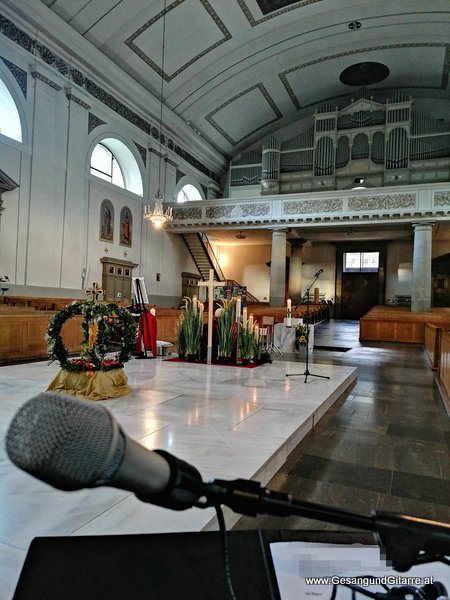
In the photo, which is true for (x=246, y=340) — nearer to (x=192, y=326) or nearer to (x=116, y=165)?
(x=192, y=326)

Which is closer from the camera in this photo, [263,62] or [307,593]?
[307,593]

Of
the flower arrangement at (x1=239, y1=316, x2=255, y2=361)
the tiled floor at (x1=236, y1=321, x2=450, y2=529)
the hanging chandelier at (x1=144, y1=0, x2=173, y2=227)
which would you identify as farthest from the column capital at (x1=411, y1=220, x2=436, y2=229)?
the flower arrangement at (x1=239, y1=316, x2=255, y2=361)

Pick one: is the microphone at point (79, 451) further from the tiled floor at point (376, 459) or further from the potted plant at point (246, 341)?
the potted plant at point (246, 341)

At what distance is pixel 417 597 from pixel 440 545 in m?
0.28

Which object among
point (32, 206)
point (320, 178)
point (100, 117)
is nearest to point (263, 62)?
point (320, 178)

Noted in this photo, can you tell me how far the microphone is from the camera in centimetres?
52

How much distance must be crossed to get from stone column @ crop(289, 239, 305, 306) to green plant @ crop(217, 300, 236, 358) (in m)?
13.9

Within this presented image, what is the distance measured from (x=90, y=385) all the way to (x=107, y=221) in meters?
11.0

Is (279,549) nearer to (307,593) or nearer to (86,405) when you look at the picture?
(307,593)

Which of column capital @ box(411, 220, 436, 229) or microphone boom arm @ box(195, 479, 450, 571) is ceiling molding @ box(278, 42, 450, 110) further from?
microphone boom arm @ box(195, 479, 450, 571)

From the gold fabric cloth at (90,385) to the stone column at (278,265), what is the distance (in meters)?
12.7

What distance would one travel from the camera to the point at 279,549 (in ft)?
3.39

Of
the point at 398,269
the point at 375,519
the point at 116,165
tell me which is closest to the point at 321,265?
the point at 398,269

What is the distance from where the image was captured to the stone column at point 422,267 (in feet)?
47.2
